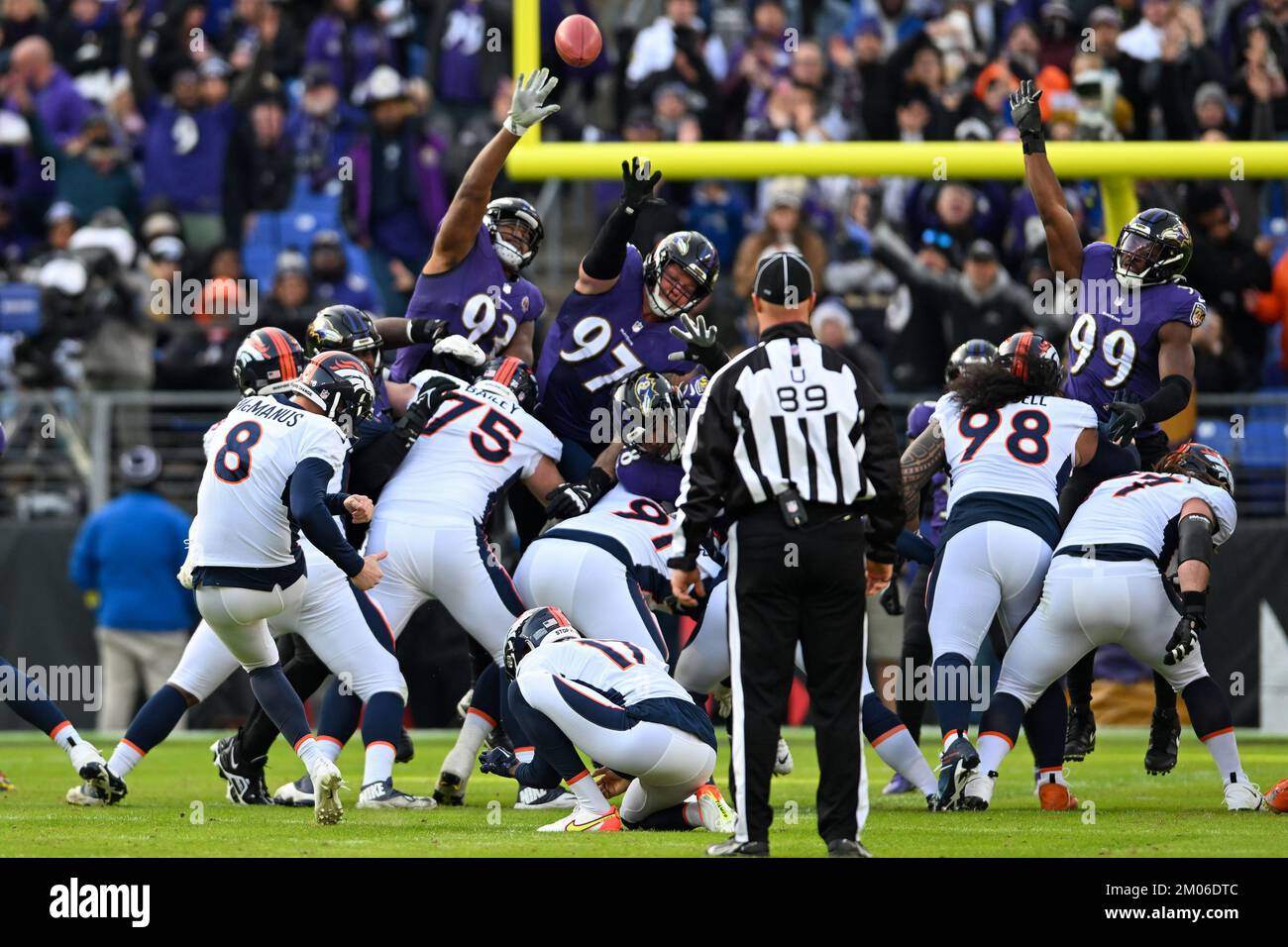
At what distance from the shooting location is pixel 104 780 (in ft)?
29.0

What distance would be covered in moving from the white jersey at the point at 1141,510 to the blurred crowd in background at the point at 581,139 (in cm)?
477

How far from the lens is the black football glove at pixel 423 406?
31.2 feet

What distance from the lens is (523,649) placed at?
8.21m

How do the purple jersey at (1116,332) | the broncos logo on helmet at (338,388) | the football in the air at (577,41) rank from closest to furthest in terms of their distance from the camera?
the broncos logo on helmet at (338,388), the purple jersey at (1116,332), the football in the air at (577,41)

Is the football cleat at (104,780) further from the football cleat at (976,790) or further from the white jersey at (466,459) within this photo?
the football cleat at (976,790)

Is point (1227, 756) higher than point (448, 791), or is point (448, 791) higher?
point (1227, 756)

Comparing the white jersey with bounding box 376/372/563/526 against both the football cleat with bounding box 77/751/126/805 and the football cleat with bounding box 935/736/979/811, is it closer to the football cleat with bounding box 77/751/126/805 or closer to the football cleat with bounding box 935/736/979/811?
the football cleat with bounding box 77/751/126/805

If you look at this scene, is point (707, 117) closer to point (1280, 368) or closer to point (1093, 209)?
point (1093, 209)

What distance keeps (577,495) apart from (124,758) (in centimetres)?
235

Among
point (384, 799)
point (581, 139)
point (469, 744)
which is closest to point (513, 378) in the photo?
point (469, 744)

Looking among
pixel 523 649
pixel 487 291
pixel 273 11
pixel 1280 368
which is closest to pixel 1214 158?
pixel 1280 368

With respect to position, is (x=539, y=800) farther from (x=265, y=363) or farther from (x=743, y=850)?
(x=743, y=850)

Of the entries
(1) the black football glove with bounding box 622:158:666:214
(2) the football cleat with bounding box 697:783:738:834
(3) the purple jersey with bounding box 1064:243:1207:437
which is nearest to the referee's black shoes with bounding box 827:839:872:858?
(2) the football cleat with bounding box 697:783:738:834

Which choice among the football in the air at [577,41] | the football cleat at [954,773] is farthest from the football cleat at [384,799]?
the football in the air at [577,41]
